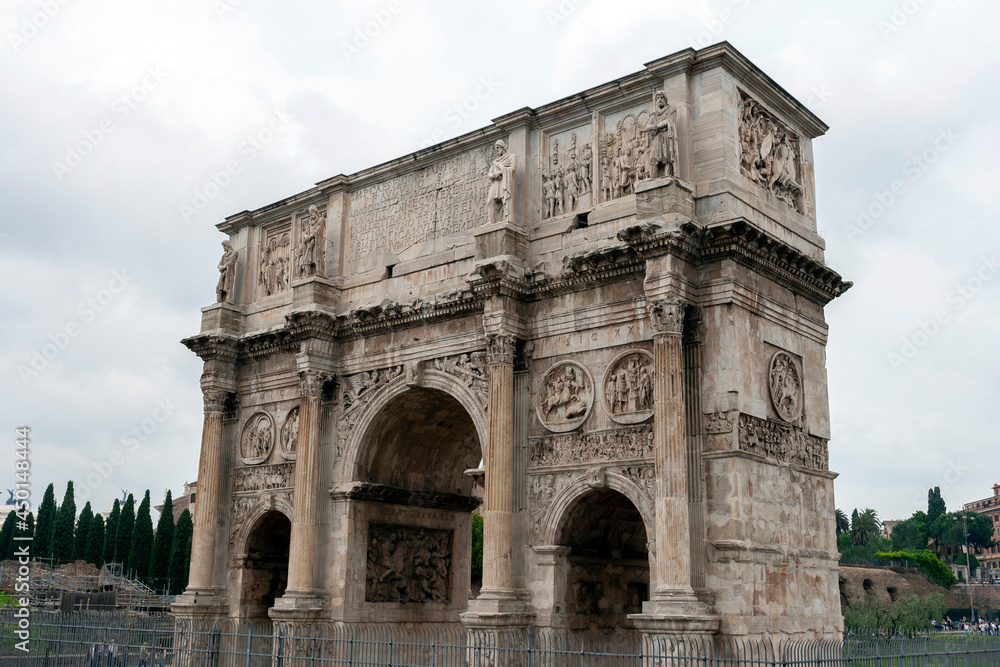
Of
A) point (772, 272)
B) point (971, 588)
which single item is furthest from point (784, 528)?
point (971, 588)

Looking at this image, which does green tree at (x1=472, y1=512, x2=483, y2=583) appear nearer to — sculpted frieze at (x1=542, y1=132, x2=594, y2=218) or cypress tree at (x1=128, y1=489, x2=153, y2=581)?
cypress tree at (x1=128, y1=489, x2=153, y2=581)

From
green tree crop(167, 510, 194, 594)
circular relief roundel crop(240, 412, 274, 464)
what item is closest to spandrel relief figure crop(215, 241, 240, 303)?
circular relief roundel crop(240, 412, 274, 464)

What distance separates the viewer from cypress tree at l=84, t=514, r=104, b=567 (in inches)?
1982

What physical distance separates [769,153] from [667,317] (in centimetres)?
419

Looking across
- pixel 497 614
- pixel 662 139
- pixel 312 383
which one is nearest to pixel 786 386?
pixel 662 139

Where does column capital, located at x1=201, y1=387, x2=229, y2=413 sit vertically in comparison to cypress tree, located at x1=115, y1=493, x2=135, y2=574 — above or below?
above

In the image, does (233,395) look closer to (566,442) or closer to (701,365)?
(566,442)

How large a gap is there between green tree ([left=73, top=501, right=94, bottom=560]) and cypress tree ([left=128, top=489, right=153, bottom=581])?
3.11m

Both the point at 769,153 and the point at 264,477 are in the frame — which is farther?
the point at 264,477

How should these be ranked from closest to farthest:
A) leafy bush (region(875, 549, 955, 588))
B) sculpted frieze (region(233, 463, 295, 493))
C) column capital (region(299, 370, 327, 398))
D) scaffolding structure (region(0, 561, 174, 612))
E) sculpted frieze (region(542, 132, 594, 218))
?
sculpted frieze (region(542, 132, 594, 218)), column capital (region(299, 370, 327, 398)), sculpted frieze (region(233, 463, 295, 493)), scaffolding structure (region(0, 561, 174, 612)), leafy bush (region(875, 549, 955, 588))

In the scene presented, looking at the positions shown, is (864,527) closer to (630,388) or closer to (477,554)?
(477,554)

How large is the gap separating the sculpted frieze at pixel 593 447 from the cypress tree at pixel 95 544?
134ft

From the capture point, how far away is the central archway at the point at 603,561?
15.9m

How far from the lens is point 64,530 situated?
50625mm
